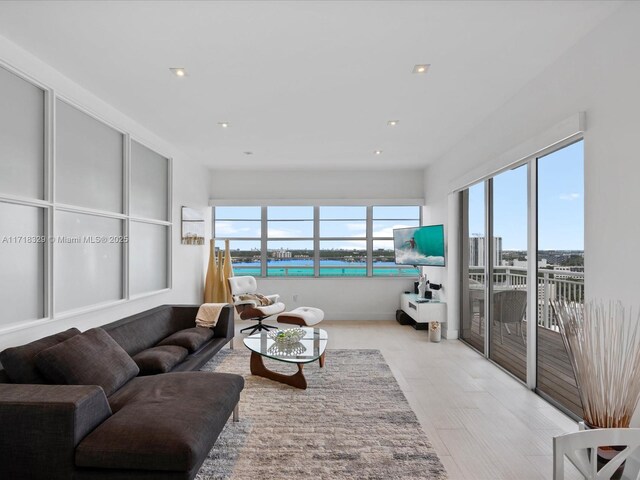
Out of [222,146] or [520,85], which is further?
[222,146]

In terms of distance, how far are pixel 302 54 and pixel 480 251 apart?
10.1ft

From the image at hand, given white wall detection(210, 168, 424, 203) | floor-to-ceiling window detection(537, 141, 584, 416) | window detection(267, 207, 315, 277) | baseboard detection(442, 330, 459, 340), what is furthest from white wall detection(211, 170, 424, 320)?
floor-to-ceiling window detection(537, 141, 584, 416)

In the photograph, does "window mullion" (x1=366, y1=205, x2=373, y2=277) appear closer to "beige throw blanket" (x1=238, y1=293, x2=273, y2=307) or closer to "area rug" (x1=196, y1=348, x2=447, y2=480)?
"beige throw blanket" (x1=238, y1=293, x2=273, y2=307)

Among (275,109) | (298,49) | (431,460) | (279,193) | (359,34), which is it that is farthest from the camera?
(279,193)

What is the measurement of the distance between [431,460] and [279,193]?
5.24 m

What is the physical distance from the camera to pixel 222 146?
521 cm

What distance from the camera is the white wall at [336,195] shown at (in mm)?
6793

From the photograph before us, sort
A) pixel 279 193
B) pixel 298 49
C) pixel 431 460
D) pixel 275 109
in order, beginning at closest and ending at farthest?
pixel 431 460
pixel 298 49
pixel 275 109
pixel 279 193

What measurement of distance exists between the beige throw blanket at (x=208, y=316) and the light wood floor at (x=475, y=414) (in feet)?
5.29

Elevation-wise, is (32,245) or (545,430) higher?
(32,245)

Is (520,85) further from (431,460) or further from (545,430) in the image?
(431,460)

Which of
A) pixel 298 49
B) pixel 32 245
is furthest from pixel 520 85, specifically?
pixel 32 245

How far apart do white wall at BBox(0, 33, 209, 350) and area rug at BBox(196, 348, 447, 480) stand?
153 cm

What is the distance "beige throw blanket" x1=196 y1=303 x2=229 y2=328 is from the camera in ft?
13.6
